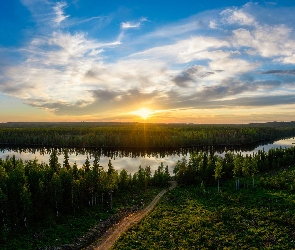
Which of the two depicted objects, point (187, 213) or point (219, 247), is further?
point (187, 213)

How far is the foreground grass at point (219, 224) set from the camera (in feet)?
99.1

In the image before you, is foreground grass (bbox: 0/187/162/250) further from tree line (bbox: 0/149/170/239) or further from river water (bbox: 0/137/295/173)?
river water (bbox: 0/137/295/173)

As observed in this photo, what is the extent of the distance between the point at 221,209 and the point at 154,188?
20.0 meters

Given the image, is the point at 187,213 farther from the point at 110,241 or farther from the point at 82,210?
the point at 82,210

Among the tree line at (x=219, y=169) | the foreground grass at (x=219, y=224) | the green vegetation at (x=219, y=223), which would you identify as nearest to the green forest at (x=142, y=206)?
the foreground grass at (x=219, y=224)

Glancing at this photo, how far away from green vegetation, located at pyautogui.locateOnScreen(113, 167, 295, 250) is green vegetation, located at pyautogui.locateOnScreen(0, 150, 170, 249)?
7.22 meters

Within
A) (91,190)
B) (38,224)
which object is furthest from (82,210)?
(38,224)

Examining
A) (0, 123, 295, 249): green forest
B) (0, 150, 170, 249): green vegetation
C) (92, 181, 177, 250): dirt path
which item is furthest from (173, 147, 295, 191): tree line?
Answer: (92, 181, 177, 250): dirt path

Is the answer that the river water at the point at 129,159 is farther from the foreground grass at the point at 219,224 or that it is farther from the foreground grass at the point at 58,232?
the foreground grass at the point at 58,232

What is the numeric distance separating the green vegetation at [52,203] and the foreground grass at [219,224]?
7465 mm

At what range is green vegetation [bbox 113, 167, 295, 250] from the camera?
30.3 meters

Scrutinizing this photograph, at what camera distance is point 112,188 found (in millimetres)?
49156

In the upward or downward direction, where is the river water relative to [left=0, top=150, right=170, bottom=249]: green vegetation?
downward

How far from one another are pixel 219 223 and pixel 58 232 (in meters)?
22.1
